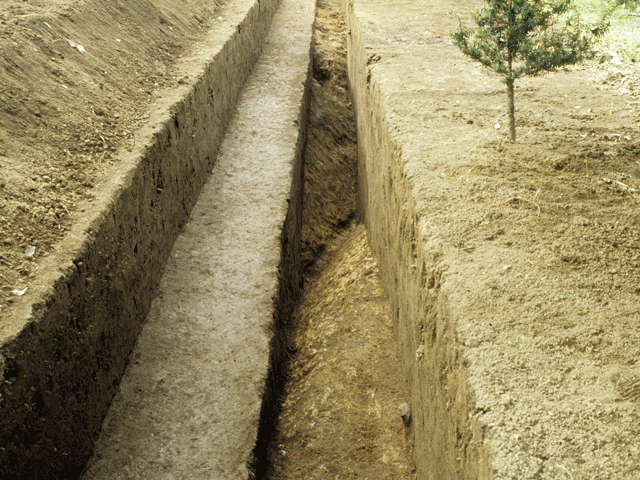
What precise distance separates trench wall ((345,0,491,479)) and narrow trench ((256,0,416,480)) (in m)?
0.18

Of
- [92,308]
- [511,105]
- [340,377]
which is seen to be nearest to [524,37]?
[511,105]

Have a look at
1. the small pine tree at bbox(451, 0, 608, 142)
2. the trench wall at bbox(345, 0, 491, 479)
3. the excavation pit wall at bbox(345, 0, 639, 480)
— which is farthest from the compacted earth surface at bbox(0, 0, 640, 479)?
the small pine tree at bbox(451, 0, 608, 142)

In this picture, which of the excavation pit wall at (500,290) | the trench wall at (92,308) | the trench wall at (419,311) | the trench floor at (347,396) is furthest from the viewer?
the trench floor at (347,396)

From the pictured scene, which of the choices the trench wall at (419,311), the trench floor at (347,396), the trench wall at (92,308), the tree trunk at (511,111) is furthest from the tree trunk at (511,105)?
the trench wall at (92,308)

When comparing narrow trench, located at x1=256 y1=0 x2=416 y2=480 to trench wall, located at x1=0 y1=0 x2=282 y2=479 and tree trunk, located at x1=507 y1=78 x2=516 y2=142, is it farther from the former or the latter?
tree trunk, located at x1=507 y1=78 x2=516 y2=142

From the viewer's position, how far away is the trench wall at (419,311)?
190 centimetres

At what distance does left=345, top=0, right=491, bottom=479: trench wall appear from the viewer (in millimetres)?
1897

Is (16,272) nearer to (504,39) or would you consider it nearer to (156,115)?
(156,115)

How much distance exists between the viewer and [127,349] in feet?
10.3

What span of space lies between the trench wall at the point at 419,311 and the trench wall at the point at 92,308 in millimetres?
1234

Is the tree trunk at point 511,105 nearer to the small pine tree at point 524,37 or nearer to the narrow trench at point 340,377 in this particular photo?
the small pine tree at point 524,37

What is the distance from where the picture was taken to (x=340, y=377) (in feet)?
11.2

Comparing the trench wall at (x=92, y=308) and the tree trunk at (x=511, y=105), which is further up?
the tree trunk at (x=511, y=105)

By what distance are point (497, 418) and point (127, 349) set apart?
233cm
